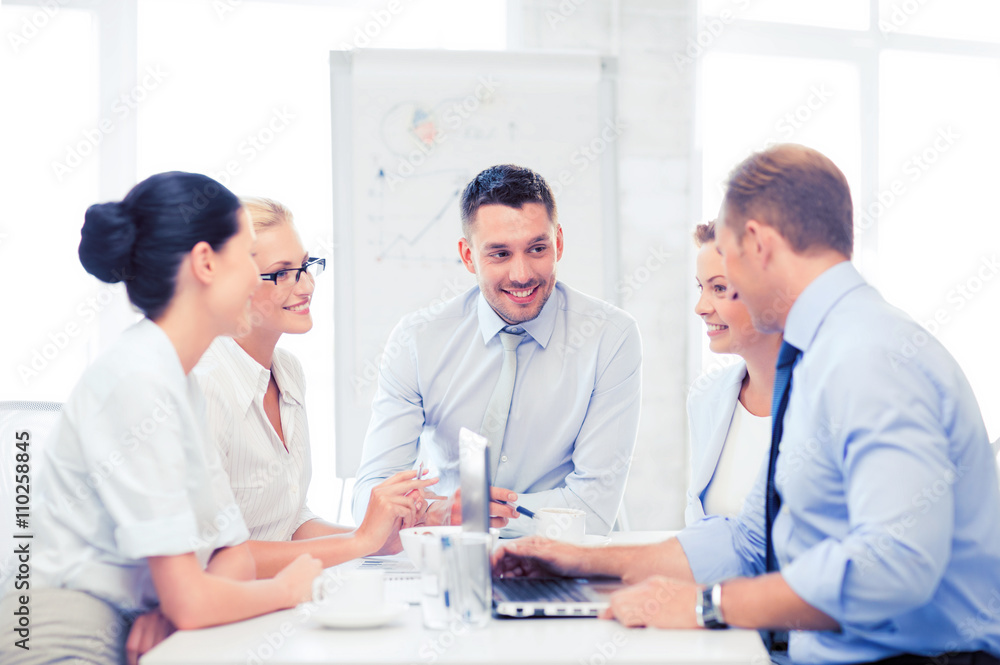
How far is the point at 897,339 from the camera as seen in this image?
Answer: 1113mm

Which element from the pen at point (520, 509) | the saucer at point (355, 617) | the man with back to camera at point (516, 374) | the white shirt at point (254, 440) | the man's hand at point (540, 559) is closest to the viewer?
the saucer at point (355, 617)

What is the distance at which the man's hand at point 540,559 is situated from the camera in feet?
4.59

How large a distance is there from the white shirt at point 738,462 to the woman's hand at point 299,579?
3.43ft

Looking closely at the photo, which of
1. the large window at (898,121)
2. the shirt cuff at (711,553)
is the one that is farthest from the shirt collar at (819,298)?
the large window at (898,121)

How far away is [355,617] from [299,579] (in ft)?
0.58

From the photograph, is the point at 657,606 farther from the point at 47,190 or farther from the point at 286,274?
the point at 47,190

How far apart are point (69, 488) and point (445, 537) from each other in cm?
59

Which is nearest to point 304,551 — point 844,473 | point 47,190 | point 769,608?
point 769,608

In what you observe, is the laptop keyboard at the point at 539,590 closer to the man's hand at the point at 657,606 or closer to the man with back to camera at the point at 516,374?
the man's hand at the point at 657,606

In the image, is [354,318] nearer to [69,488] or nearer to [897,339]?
[69,488]

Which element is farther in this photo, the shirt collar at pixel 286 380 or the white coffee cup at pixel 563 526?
the shirt collar at pixel 286 380

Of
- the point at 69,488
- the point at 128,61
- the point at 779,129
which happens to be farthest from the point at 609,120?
the point at 69,488

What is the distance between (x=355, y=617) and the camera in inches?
43.9

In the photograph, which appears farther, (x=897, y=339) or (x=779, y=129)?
(x=779, y=129)
